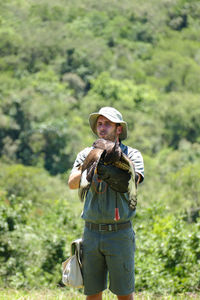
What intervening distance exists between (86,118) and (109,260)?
2168 inches

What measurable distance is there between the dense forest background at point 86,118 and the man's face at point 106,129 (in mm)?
3532

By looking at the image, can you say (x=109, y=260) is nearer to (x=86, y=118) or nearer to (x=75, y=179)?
(x=75, y=179)

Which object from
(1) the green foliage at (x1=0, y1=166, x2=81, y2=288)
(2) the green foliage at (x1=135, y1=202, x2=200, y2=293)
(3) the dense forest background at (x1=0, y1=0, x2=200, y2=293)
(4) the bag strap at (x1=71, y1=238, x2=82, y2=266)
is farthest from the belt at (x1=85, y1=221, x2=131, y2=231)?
(1) the green foliage at (x1=0, y1=166, x2=81, y2=288)

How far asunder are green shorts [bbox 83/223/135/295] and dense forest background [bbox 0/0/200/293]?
3308mm

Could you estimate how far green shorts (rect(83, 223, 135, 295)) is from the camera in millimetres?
3252

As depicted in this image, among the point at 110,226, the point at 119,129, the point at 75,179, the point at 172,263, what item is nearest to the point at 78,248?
the point at 110,226

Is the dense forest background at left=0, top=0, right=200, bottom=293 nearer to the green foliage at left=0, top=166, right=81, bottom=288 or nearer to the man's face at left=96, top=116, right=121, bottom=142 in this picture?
the green foliage at left=0, top=166, right=81, bottom=288

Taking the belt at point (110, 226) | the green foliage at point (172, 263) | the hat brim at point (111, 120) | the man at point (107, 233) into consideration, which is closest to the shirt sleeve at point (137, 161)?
the man at point (107, 233)

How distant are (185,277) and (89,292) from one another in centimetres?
374

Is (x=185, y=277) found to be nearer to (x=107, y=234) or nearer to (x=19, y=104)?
(x=107, y=234)

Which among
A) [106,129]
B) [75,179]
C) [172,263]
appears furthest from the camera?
[172,263]

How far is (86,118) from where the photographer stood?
58188 millimetres

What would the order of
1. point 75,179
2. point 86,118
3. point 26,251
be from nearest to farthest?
1. point 75,179
2. point 26,251
3. point 86,118

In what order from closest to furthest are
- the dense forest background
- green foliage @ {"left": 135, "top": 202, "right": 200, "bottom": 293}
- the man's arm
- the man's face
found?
the man's arm, the man's face, green foliage @ {"left": 135, "top": 202, "right": 200, "bottom": 293}, the dense forest background
